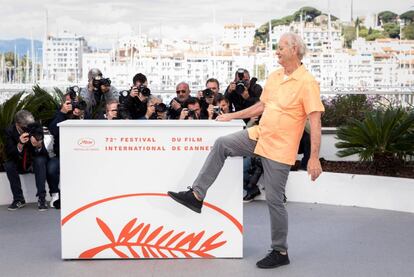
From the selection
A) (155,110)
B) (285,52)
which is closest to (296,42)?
(285,52)

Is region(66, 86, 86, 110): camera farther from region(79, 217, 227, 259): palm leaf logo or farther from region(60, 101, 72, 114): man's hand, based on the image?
region(79, 217, 227, 259): palm leaf logo

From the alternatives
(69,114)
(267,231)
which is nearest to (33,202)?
(69,114)

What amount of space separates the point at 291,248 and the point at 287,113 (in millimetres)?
1209

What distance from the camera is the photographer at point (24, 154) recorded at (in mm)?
7305

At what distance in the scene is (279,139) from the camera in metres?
5.08

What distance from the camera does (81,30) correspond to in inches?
693

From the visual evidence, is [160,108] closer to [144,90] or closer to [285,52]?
[144,90]

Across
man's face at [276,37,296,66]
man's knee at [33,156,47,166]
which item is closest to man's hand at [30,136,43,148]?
man's knee at [33,156,47,166]

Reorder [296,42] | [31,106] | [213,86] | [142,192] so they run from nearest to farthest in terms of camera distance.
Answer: [296,42], [142,192], [31,106], [213,86]

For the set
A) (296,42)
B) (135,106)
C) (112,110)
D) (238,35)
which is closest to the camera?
(296,42)

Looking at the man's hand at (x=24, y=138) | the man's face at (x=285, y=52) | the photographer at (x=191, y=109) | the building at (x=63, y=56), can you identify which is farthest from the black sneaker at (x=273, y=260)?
the building at (x=63, y=56)

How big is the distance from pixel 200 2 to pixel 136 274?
13.0 metres

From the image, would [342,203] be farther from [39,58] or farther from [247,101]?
[39,58]

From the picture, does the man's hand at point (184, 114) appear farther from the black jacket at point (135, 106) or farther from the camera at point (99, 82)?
the camera at point (99, 82)
